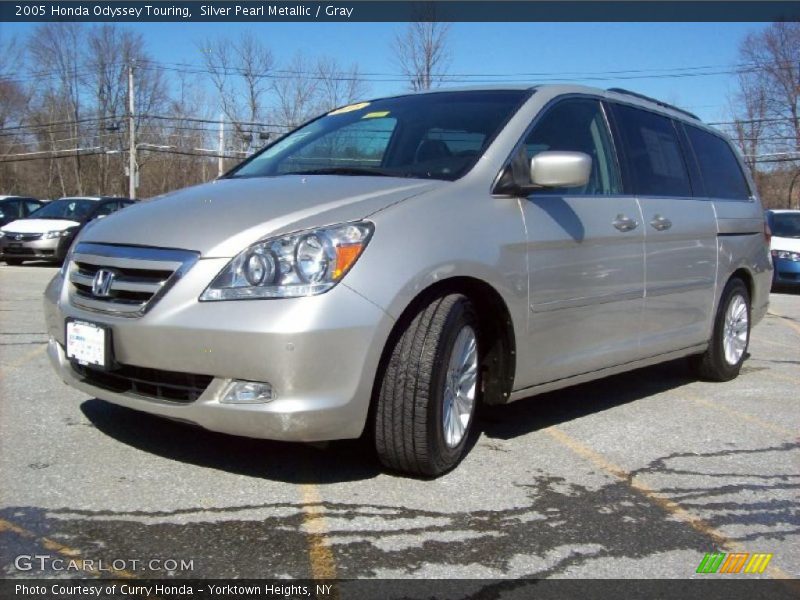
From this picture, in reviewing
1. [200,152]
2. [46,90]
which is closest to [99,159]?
[46,90]

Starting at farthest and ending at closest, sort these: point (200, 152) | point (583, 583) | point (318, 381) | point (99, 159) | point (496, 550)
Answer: point (99, 159)
point (200, 152)
point (318, 381)
point (496, 550)
point (583, 583)

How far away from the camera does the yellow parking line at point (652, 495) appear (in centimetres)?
287

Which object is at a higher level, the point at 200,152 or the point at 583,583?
the point at 200,152

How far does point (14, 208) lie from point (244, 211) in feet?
56.0

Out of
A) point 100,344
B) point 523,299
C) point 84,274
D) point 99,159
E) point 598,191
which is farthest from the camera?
point 99,159

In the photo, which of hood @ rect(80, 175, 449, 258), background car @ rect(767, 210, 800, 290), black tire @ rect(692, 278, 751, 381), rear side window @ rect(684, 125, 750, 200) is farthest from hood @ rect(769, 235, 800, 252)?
hood @ rect(80, 175, 449, 258)

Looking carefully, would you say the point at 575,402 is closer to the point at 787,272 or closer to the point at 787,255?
the point at 787,272

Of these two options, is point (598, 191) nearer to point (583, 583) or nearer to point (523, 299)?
point (523, 299)

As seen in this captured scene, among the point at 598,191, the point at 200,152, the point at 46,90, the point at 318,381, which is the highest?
the point at 46,90

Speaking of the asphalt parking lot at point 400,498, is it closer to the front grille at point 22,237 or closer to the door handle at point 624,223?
the door handle at point 624,223

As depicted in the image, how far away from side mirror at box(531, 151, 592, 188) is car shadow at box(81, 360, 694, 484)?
53.5 inches

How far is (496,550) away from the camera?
2.71m

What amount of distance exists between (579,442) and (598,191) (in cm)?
137

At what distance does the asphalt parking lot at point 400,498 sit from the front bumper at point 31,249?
1129 centimetres
